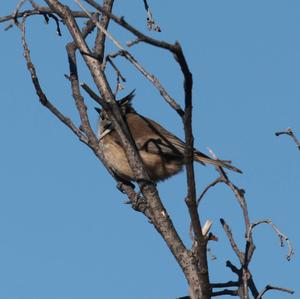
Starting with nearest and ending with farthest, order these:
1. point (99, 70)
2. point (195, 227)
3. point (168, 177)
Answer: point (195, 227) < point (99, 70) < point (168, 177)

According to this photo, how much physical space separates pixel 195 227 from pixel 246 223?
36cm

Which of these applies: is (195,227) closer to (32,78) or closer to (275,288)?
(275,288)

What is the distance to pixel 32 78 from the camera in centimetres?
438

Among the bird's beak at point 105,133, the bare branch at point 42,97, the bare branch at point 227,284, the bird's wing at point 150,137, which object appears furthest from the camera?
the bird's beak at point 105,133

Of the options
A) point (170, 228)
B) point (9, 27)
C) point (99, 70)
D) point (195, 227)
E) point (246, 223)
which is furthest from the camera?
point (9, 27)

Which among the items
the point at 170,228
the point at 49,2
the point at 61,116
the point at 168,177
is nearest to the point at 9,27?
the point at 49,2

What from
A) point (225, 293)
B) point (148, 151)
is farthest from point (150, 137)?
point (225, 293)

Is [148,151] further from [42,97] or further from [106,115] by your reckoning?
[42,97]

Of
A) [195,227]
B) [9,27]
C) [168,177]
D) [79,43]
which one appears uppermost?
[168,177]

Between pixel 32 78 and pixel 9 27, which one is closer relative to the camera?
pixel 32 78

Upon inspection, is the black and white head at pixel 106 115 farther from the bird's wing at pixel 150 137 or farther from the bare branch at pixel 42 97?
the bare branch at pixel 42 97

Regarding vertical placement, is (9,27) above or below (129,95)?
below

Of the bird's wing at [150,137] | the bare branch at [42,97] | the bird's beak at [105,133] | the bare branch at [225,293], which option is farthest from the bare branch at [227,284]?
the bird's beak at [105,133]

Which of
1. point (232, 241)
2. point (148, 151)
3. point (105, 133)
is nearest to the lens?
point (232, 241)
